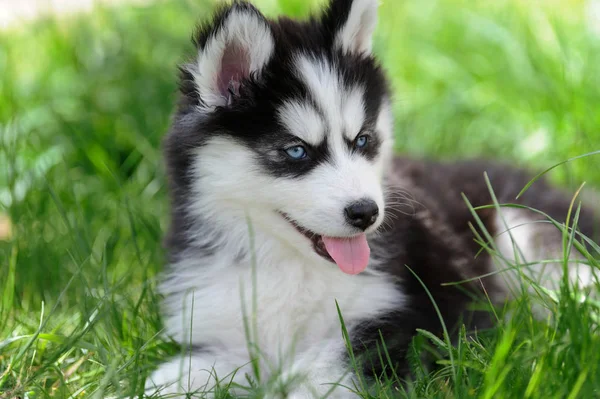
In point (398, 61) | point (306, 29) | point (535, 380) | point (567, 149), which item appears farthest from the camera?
point (398, 61)

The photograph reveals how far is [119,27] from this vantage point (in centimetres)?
613

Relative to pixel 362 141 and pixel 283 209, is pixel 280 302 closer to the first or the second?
pixel 283 209

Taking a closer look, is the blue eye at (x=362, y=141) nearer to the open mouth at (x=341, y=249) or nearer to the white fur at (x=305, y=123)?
the white fur at (x=305, y=123)

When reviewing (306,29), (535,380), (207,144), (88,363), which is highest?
(306,29)

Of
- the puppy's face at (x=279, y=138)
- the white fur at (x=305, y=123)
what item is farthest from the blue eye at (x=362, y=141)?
the white fur at (x=305, y=123)

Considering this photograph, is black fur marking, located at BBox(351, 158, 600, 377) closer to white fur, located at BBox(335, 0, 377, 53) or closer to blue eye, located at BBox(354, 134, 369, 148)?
blue eye, located at BBox(354, 134, 369, 148)

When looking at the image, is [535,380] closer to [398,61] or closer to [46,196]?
[46,196]

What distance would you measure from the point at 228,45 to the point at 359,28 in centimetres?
63

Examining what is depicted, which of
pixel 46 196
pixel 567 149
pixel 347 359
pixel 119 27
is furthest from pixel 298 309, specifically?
pixel 119 27

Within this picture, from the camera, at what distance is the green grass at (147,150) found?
97.3 inches

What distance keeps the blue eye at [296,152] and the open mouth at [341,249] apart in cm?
24

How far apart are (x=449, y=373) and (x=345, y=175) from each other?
2.67 ft

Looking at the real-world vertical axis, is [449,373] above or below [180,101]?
below

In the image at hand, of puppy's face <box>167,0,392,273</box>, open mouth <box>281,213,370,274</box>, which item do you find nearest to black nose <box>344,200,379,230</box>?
puppy's face <box>167,0,392,273</box>
